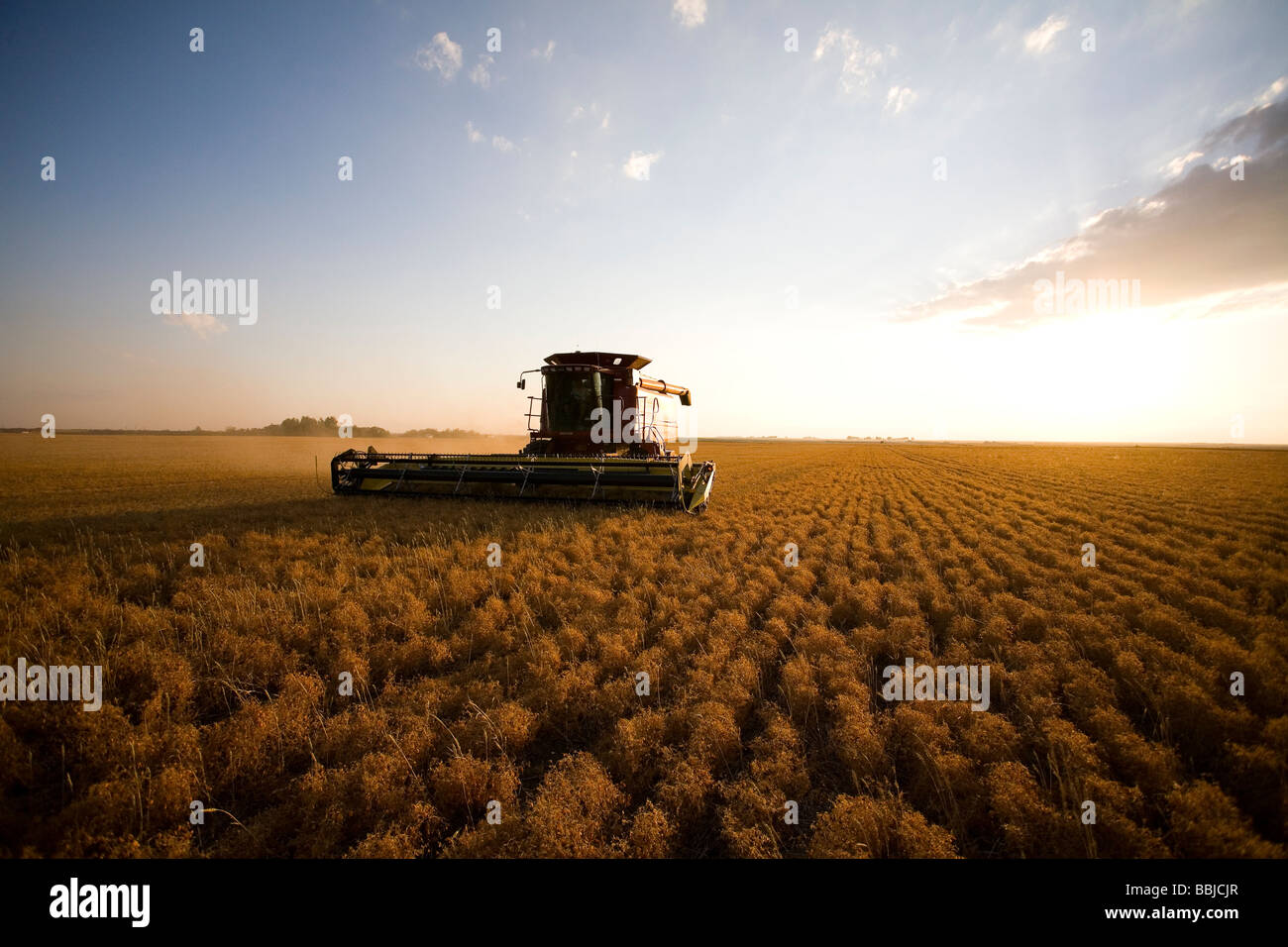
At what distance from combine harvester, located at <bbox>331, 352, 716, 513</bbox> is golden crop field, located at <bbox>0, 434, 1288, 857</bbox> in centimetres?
324

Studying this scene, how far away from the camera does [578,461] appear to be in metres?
11.3

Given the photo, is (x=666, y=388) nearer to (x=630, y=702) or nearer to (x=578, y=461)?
(x=578, y=461)

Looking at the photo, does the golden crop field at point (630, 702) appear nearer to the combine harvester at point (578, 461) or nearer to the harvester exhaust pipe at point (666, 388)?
the combine harvester at point (578, 461)

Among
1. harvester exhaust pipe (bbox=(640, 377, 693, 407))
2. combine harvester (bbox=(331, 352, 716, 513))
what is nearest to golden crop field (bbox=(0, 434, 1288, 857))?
combine harvester (bbox=(331, 352, 716, 513))

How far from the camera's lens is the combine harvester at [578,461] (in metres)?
11.1

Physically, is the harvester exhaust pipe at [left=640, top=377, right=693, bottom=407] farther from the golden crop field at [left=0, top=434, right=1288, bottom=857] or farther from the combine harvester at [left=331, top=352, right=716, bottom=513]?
the golden crop field at [left=0, top=434, right=1288, bottom=857]

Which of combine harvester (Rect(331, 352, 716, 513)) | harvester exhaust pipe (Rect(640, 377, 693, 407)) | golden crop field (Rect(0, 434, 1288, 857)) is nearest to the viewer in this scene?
golden crop field (Rect(0, 434, 1288, 857))

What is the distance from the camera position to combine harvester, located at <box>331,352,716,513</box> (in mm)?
11055

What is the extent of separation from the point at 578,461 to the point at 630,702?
26.2 ft

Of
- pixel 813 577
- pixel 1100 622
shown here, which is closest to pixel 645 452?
pixel 813 577

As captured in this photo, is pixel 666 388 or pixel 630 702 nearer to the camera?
pixel 630 702

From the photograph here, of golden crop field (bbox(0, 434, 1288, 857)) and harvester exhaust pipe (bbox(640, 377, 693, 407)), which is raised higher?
harvester exhaust pipe (bbox(640, 377, 693, 407))

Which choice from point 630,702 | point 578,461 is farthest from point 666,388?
point 630,702

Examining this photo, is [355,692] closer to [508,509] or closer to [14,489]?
[508,509]
